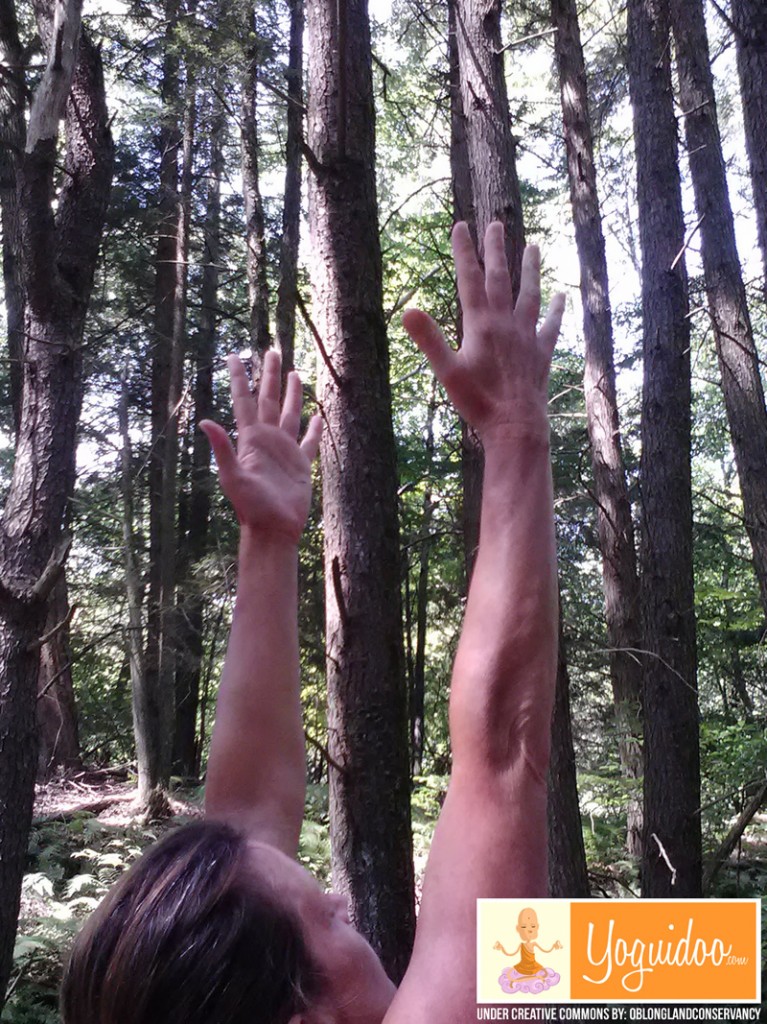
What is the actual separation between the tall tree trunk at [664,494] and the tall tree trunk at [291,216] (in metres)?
3.30

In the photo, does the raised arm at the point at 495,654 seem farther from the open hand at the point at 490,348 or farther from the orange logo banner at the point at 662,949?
the orange logo banner at the point at 662,949

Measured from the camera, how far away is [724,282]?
7625 mm

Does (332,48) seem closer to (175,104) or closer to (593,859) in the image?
(593,859)

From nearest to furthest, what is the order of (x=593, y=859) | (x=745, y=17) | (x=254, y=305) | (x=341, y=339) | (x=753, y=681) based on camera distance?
1. (x=341, y=339)
2. (x=745, y=17)
3. (x=593, y=859)
4. (x=254, y=305)
5. (x=753, y=681)

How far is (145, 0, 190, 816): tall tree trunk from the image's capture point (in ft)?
31.1

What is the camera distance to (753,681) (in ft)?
59.8

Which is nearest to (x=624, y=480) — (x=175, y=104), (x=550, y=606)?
(x=550, y=606)

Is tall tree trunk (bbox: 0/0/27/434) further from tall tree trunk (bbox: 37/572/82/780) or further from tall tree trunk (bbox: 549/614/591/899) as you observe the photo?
tall tree trunk (bbox: 37/572/82/780)

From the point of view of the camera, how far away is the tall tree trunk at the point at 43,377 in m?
3.62

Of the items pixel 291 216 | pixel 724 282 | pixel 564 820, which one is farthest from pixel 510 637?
pixel 291 216

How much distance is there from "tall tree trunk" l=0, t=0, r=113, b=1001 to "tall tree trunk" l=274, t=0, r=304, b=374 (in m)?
3.44

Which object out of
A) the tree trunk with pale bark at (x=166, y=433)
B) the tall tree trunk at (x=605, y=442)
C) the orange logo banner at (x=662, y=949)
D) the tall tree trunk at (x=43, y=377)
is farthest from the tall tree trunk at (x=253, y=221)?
the orange logo banner at (x=662, y=949)

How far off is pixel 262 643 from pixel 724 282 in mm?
7322

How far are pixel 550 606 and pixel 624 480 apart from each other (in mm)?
7266
